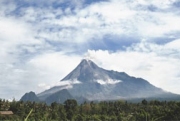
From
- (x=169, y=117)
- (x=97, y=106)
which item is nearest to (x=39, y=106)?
(x=97, y=106)

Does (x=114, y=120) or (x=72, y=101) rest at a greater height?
(x=72, y=101)

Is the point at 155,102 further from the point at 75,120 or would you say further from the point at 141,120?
the point at 141,120

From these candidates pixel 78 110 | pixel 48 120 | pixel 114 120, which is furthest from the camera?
pixel 78 110

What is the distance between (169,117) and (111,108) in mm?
47923

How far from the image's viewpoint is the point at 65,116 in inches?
5364

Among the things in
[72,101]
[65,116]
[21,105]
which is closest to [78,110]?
[72,101]

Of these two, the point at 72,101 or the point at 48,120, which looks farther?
the point at 72,101

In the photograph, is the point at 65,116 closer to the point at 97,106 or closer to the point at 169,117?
the point at 97,106

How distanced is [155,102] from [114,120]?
182 ft

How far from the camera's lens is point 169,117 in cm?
11200

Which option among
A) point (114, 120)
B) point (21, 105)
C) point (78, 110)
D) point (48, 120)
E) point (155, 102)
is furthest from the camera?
point (155, 102)

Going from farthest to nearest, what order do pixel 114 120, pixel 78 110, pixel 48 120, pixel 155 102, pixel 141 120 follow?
pixel 155 102 < pixel 78 110 < pixel 114 120 < pixel 141 120 < pixel 48 120

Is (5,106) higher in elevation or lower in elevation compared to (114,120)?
higher

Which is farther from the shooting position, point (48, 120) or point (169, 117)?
point (169, 117)
